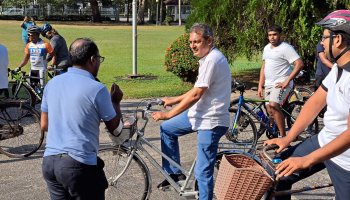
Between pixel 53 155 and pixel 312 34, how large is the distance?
10416mm

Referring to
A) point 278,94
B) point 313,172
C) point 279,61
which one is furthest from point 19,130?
point 313,172

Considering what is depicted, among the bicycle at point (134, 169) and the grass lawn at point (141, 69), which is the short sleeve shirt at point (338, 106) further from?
the grass lawn at point (141, 69)

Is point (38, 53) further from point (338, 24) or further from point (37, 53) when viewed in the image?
point (338, 24)

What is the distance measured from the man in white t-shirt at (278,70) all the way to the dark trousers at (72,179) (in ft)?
14.0

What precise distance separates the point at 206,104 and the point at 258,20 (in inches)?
382

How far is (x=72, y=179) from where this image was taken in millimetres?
3307

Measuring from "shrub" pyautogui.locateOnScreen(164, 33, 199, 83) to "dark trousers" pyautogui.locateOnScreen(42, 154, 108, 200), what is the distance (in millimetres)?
9515

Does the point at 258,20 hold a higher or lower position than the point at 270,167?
higher

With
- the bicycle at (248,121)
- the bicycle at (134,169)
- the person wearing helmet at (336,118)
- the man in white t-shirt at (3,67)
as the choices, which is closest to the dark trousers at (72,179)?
the bicycle at (134,169)

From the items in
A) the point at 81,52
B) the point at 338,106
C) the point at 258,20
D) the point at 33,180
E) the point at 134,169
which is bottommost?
the point at 33,180

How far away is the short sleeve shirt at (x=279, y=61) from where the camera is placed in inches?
284

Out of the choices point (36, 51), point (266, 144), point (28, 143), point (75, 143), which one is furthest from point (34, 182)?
point (36, 51)

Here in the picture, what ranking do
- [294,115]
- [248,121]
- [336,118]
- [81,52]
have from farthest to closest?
[294,115] → [248,121] → [81,52] → [336,118]

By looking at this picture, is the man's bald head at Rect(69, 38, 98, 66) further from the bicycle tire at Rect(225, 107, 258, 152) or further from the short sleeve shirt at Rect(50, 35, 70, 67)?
the short sleeve shirt at Rect(50, 35, 70, 67)
